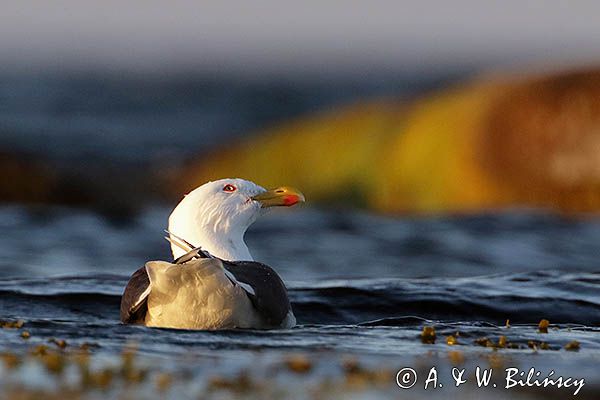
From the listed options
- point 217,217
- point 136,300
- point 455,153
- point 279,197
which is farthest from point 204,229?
point 455,153

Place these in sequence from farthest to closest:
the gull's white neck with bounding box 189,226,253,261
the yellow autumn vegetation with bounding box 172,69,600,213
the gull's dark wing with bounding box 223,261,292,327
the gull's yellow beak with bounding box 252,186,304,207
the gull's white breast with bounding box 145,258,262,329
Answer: the yellow autumn vegetation with bounding box 172,69,600,213, the gull's yellow beak with bounding box 252,186,304,207, the gull's white neck with bounding box 189,226,253,261, the gull's dark wing with bounding box 223,261,292,327, the gull's white breast with bounding box 145,258,262,329

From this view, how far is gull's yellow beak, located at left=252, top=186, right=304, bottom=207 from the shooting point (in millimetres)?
11016

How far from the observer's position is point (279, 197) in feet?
36.3

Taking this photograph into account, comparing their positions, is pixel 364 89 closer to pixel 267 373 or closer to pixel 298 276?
pixel 298 276

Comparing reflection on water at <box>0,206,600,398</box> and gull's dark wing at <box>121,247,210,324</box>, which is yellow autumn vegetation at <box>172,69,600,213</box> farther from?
gull's dark wing at <box>121,247,210,324</box>

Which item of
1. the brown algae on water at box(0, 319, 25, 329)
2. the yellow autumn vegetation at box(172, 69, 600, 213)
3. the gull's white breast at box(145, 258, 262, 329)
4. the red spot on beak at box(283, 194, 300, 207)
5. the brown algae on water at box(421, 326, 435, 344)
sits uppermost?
the yellow autumn vegetation at box(172, 69, 600, 213)

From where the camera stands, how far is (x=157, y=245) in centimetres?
1762

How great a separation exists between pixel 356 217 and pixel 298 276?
15.2ft

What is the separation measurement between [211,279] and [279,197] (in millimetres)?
2085

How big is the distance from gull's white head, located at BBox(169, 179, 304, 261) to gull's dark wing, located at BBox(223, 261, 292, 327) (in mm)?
634

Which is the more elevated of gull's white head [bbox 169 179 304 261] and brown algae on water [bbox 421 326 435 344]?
gull's white head [bbox 169 179 304 261]

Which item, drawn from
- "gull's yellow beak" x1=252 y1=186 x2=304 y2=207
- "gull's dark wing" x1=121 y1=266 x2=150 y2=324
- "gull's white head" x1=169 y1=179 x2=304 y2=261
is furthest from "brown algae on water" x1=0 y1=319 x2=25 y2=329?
"gull's yellow beak" x1=252 y1=186 x2=304 y2=207

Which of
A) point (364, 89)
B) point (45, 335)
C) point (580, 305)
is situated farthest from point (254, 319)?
point (364, 89)

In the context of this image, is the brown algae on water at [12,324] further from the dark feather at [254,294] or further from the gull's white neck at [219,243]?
the gull's white neck at [219,243]
